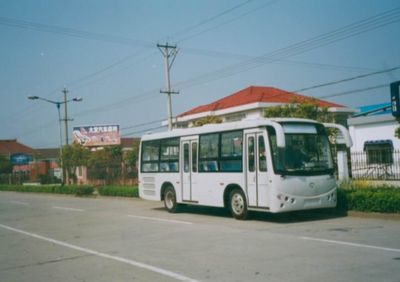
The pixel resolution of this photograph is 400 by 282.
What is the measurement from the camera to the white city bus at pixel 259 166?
13.5 m

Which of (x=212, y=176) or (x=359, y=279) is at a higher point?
(x=212, y=176)

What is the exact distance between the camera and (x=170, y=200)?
61.5ft

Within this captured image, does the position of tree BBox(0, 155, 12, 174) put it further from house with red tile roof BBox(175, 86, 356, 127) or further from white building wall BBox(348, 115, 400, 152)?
white building wall BBox(348, 115, 400, 152)

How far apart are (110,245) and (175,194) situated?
7137mm

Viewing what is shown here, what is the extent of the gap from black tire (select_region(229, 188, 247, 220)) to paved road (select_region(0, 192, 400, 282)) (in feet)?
1.38

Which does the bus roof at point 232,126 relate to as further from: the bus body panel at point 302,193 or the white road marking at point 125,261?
the white road marking at point 125,261

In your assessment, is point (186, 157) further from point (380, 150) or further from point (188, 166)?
point (380, 150)

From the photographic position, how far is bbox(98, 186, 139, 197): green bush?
29.0 meters

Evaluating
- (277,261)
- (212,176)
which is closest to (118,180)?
(212,176)

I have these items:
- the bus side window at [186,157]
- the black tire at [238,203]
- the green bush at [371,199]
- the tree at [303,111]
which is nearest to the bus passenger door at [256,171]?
the black tire at [238,203]

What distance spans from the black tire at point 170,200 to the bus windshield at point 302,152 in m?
5.92

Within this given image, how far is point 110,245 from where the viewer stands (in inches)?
442

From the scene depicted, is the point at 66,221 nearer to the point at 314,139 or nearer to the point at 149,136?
the point at 149,136

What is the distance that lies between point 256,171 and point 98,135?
5906 centimetres
